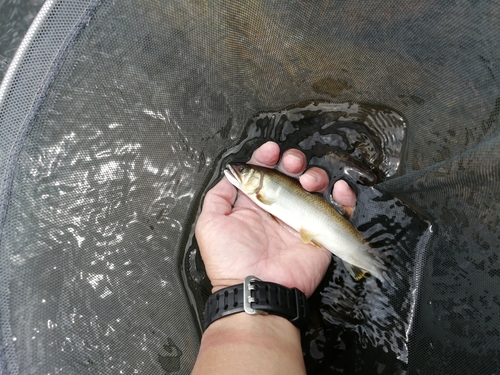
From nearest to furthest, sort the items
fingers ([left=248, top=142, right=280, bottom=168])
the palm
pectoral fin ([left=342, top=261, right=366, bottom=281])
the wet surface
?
the palm
pectoral fin ([left=342, top=261, right=366, bottom=281])
fingers ([left=248, top=142, right=280, bottom=168])
the wet surface

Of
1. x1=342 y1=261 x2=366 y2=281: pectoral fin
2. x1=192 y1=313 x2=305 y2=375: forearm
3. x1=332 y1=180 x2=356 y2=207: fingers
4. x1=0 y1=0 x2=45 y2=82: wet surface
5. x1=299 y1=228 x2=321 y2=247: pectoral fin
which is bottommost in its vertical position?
x1=342 y1=261 x2=366 y2=281: pectoral fin

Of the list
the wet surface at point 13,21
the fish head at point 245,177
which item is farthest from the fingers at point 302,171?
the wet surface at point 13,21

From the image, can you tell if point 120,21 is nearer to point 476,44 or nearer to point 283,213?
point 283,213

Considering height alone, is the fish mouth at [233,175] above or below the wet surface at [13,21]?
below

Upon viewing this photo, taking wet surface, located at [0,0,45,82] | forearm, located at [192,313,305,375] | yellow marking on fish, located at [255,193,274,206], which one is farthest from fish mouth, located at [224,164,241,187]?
wet surface, located at [0,0,45,82]

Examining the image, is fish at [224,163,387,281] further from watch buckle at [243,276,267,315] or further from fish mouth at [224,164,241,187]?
watch buckle at [243,276,267,315]

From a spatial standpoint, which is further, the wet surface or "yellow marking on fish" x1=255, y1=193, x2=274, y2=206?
the wet surface

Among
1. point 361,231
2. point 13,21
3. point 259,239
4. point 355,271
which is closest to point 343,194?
point 361,231

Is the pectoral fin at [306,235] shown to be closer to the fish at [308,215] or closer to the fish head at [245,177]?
the fish at [308,215]
